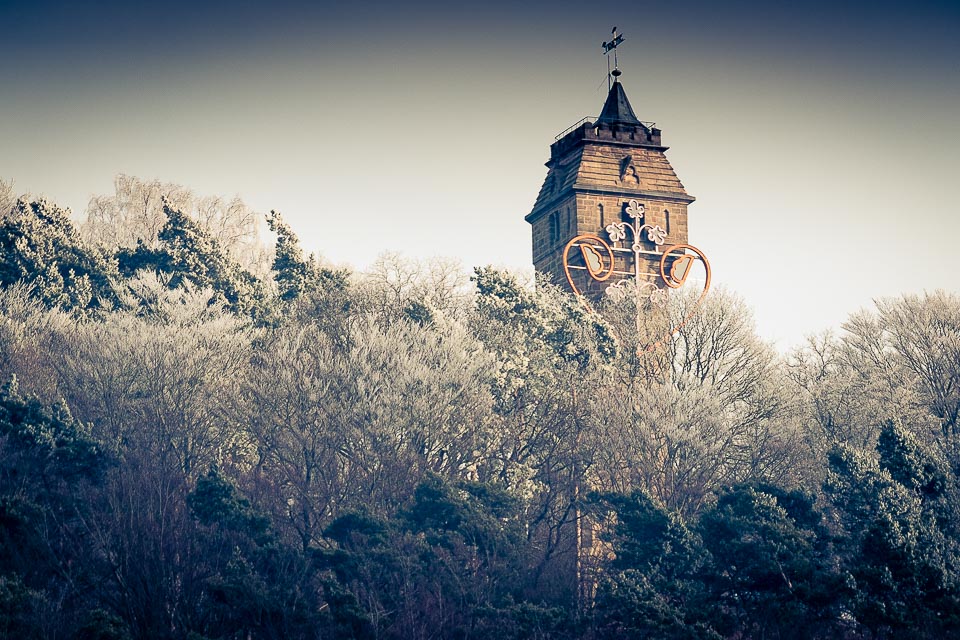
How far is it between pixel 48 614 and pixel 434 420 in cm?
1523

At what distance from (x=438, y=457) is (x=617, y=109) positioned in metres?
22.2

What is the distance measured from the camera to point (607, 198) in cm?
5047

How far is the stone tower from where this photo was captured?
49469mm

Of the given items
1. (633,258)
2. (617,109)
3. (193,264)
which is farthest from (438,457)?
(617,109)

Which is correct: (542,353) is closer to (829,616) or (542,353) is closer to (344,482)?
(344,482)

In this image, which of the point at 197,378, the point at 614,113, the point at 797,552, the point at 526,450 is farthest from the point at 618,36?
the point at 797,552

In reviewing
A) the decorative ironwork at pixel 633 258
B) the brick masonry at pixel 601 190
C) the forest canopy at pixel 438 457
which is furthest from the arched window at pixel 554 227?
the forest canopy at pixel 438 457

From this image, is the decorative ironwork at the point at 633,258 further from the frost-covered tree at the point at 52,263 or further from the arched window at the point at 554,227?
the frost-covered tree at the point at 52,263

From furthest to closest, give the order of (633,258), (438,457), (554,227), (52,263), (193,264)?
(554,227)
(633,258)
(193,264)
(52,263)
(438,457)

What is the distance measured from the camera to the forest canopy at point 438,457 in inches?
1107

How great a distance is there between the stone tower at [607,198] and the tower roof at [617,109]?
5 cm

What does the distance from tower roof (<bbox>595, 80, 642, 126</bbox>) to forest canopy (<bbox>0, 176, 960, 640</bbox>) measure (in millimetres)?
10769

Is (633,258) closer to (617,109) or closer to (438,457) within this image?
(617,109)

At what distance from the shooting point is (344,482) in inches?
1463
